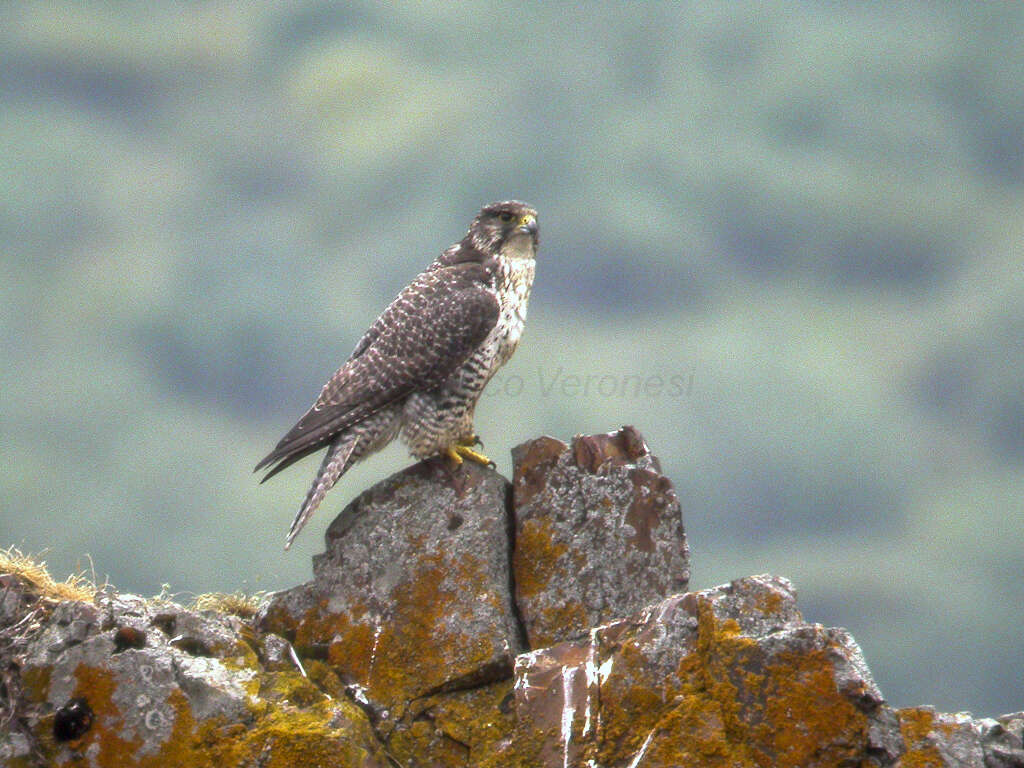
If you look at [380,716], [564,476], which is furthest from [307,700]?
[564,476]

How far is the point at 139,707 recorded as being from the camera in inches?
278

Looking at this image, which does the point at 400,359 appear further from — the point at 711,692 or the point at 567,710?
the point at 711,692

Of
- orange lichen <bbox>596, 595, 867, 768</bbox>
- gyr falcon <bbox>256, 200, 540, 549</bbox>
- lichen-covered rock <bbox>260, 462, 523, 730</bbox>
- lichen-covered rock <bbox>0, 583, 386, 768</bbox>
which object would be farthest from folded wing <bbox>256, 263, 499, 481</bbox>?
orange lichen <bbox>596, 595, 867, 768</bbox>

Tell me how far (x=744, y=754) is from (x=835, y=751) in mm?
447

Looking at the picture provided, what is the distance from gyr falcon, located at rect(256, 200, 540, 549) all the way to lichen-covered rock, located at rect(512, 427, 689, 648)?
65 cm

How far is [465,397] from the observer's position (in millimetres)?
9328

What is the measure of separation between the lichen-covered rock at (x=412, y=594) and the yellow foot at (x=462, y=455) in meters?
0.08

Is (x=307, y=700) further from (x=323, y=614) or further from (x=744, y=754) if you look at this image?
(x=744, y=754)

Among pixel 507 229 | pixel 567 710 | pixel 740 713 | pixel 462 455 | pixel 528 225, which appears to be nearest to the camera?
pixel 740 713

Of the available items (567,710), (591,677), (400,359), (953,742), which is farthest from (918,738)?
(400,359)

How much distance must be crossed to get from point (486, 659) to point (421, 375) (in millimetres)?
2209

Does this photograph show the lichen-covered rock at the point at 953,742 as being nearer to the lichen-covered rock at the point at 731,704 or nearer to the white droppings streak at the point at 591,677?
the lichen-covered rock at the point at 731,704

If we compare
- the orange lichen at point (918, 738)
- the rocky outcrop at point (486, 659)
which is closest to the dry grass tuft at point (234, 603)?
the rocky outcrop at point (486, 659)

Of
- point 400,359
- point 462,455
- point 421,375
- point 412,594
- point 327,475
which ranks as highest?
point 400,359
